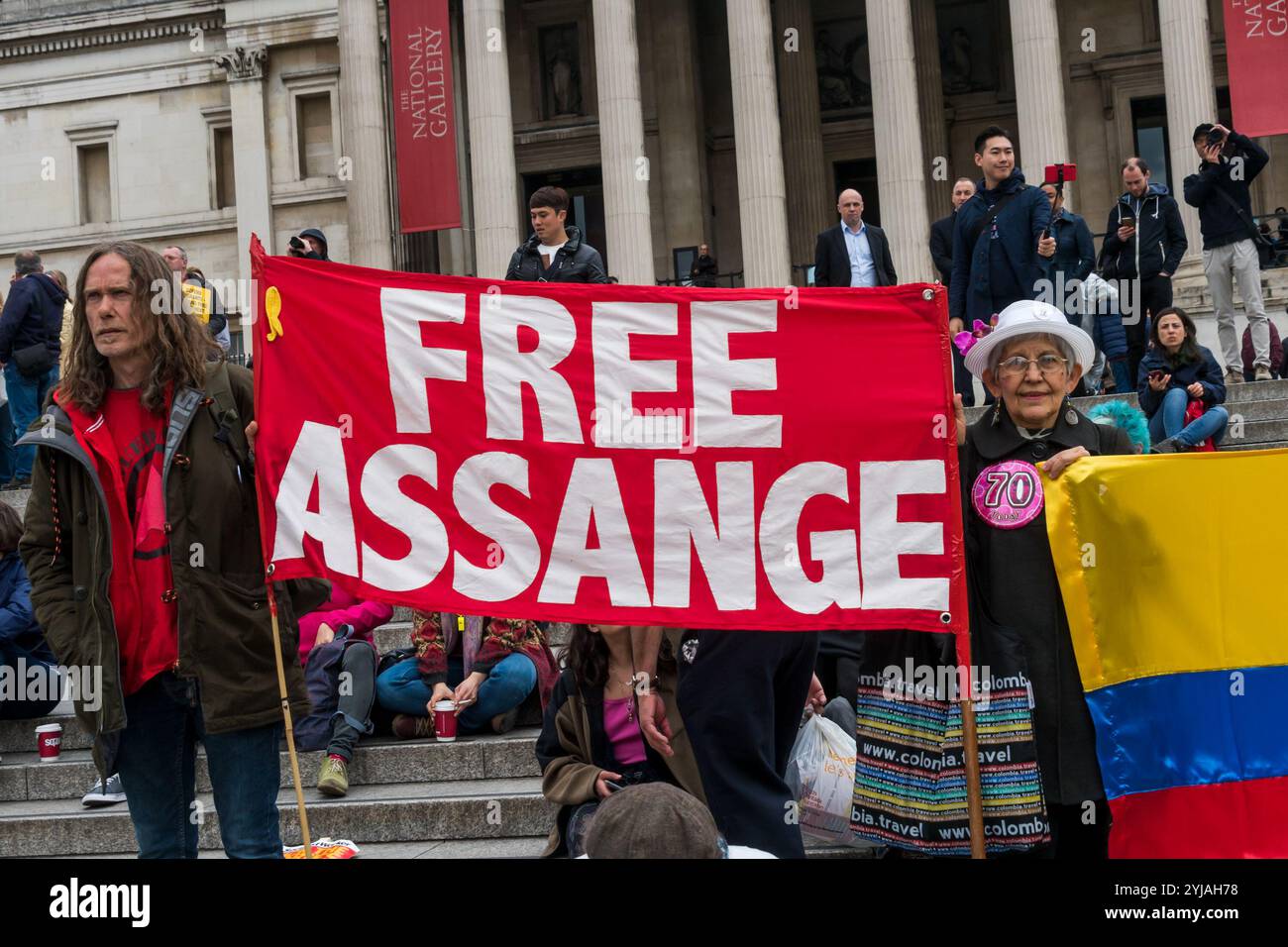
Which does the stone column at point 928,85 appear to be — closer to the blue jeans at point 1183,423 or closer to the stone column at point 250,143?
the stone column at point 250,143

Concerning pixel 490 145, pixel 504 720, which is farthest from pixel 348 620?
pixel 490 145

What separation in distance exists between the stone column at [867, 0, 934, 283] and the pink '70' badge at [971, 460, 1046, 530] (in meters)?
25.2

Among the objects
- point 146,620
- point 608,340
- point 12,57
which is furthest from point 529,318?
point 12,57

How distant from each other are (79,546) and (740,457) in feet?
7.48

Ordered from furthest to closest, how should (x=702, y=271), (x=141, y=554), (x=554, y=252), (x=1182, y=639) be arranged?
1. (x=702, y=271)
2. (x=554, y=252)
3. (x=1182, y=639)
4. (x=141, y=554)

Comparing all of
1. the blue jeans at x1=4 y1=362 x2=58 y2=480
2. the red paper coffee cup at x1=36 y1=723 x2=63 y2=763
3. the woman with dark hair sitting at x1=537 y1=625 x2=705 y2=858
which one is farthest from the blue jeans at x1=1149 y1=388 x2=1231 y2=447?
the blue jeans at x1=4 y1=362 x2=58 y2=480

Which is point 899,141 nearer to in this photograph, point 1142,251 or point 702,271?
point 702,271

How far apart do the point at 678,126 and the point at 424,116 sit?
8.81m

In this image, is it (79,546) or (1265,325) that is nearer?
(79,546)

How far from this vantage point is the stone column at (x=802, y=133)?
38.7 metres

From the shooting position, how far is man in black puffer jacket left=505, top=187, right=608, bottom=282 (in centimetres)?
1176

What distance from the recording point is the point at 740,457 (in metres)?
5.61

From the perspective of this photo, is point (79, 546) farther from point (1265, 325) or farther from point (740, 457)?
point (1265, 325)

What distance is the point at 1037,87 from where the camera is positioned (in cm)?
3078
